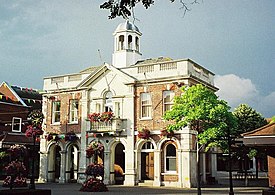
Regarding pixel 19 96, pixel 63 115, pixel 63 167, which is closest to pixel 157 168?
pixel 63 167

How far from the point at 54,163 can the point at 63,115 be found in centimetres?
405

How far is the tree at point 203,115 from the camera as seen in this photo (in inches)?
728

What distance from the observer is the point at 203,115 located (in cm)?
1839

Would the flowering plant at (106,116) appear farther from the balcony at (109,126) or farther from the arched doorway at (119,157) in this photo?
the arched doorway at (119,157)

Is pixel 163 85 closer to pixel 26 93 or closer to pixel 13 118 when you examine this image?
pixel 13 118

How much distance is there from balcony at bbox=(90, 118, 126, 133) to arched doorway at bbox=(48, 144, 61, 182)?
479cm

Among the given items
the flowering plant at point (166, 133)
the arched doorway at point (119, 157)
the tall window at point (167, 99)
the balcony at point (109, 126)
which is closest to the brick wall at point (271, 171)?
the flowering plant at point (166, 133)

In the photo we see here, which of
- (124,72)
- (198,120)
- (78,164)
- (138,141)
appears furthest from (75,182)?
(198,120)

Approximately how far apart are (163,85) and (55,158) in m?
11.4

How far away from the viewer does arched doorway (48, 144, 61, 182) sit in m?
29.9

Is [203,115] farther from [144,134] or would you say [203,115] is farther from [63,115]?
[63,115]

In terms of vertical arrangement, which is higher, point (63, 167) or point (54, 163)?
point (54, 163)

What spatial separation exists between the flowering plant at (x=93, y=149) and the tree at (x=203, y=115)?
8.51 meters

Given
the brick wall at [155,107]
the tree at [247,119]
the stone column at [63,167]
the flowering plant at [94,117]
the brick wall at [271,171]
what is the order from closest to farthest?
the brick wall at [271,171]
the brick wall at [155,107]
the flowering plant at [94,117]
the stone column at [63,167]
the tree at [247,119]
